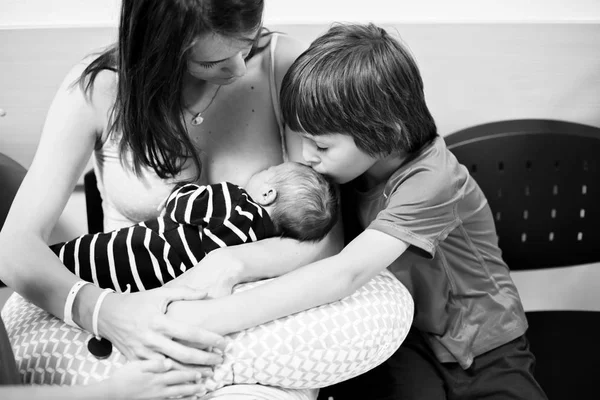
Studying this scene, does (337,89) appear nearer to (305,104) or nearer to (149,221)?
(305,104)

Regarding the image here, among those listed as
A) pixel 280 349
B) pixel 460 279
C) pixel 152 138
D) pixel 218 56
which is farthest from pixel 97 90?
pixel 460 279

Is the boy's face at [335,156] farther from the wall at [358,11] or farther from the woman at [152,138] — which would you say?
the wall at [358,11]

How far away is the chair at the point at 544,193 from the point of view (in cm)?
156

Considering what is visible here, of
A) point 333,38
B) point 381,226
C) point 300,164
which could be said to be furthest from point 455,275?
point 333,38

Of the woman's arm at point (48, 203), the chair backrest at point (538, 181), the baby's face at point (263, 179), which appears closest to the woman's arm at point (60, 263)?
the woman's arm at point (48, 203)

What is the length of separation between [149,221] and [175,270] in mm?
119

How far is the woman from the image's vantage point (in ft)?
3.46

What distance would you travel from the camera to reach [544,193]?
1581 mm

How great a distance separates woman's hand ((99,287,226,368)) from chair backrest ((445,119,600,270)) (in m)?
0.83

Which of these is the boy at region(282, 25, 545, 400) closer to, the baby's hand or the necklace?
the necklace

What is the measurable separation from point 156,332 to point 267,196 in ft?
1.18

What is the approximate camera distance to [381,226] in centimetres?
117

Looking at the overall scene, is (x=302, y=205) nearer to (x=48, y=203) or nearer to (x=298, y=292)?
(x=298, y=292)

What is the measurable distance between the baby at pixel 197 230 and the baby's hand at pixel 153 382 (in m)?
0.25
